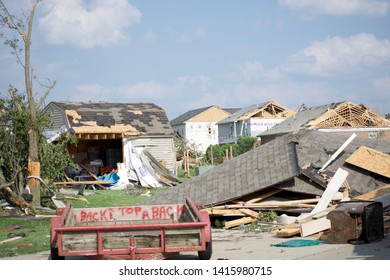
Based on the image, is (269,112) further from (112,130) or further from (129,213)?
(129,213)

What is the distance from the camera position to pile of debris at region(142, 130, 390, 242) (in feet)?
52.5

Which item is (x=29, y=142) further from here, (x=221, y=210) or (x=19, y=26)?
(x=221, y=210)

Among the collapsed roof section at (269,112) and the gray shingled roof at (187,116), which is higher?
the gray shingled roof at (187,116)

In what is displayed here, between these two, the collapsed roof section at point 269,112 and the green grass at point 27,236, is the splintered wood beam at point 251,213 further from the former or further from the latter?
the collapsed roof section at point 269,112

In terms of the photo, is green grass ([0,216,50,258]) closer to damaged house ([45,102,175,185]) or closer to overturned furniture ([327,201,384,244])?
overturned furniture ([327,201,384,244])

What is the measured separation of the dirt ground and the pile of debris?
0.86 m

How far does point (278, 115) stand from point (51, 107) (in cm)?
3392

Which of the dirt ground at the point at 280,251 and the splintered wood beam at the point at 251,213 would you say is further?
the splintered wood beam at the point at 251,213

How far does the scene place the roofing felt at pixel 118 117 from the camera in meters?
35.8

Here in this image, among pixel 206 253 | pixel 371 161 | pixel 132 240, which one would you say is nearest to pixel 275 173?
pixel 371 161

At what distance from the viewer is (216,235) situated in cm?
1530

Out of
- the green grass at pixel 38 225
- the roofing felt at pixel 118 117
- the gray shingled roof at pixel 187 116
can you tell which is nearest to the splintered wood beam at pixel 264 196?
the green grass at pixel 38 225

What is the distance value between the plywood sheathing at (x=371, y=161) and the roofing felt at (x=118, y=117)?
18.8 metres

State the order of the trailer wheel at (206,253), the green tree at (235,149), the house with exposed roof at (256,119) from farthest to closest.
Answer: the house with exposed roof at (256,119), the green tree at (235,149), the trailer wheel at (206,253)
